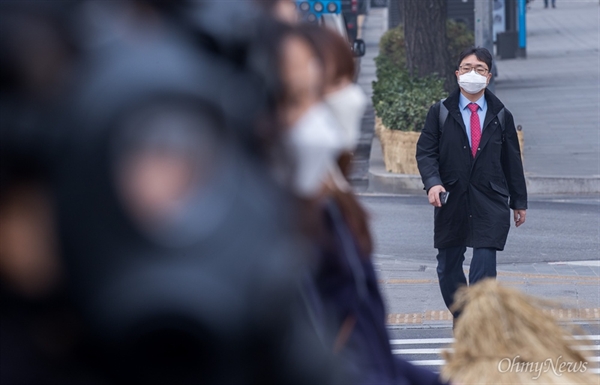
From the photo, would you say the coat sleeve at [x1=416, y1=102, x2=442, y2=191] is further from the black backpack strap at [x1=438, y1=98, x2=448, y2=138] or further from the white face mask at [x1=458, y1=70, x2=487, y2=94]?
the white face mask at [x1=458, y1=70, x2=487, y2=94]

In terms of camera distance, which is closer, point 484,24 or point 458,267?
point 458,267

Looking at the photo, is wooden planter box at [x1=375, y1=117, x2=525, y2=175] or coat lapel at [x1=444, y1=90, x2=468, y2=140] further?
wooden planter box at [x1=375, y1=117, x2=525, y2=175]

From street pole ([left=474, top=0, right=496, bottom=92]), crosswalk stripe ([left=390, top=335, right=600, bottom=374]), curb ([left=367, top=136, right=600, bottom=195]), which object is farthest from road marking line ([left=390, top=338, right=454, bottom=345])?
street pole ([left=474, top=0, right=496, bottom=92])

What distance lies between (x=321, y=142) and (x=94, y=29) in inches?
14.8

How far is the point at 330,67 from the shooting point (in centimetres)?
153

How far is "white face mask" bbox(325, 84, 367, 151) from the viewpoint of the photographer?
1575 mm

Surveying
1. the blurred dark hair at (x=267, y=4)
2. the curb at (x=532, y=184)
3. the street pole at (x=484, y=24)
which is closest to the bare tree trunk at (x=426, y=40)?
the street pole at (x=484, y=24)

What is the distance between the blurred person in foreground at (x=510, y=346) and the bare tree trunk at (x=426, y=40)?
53.6ft

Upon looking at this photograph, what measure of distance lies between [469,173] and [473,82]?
57 cm

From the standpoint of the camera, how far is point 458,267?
629 cm

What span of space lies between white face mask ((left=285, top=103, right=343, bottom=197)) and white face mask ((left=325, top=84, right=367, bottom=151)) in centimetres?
15

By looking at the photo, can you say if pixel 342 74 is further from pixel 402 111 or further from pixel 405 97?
pixel 405 97

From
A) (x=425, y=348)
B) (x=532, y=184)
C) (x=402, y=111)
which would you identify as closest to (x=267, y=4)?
(x=425, y=348)

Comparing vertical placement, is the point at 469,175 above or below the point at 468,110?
below
